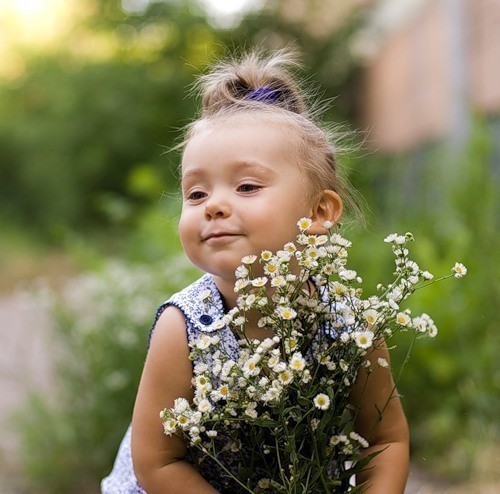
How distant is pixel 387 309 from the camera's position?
5.36ft

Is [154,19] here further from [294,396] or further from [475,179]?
[294,396]

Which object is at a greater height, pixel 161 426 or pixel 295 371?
pixel 161 426

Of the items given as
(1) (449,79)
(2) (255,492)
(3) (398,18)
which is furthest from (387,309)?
(3) (398,18)

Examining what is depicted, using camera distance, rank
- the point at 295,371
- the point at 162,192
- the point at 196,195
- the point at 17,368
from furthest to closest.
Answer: the point at 17,368
the point at 162,192
the point at 196,195
the point at 295,371

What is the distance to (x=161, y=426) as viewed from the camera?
1781 mm

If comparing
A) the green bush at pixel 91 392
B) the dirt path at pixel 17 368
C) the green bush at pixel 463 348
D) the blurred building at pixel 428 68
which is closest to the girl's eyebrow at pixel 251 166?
the blurred building at pixel 428 68

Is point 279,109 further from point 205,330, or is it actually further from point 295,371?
point 295,371

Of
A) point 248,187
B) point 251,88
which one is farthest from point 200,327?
point 251,88

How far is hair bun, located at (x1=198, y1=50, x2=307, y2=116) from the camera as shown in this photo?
78.1 inches

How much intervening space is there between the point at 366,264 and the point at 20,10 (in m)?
19.6

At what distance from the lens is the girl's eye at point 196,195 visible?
1.87 meters

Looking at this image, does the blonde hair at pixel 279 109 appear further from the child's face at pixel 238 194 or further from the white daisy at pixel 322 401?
the white daisy at pixel 322 401

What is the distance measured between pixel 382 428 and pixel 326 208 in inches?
20.2

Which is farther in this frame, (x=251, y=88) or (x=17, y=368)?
(x=17, y=368)
